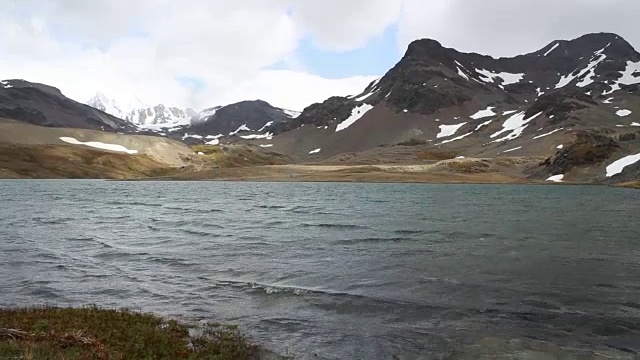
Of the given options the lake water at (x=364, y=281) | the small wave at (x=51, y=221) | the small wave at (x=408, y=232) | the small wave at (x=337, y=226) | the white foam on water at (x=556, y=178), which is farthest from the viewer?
the white foam on water at (x=556, y=178)

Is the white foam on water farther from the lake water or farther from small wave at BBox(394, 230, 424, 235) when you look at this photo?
small wave at BBox(394, 230, 424, 235)

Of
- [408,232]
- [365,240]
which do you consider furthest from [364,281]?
[408,232]

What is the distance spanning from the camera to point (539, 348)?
16.4m

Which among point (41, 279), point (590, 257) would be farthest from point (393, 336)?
point (590, 257)

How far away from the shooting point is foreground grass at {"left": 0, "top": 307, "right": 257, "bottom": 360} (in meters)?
13.2

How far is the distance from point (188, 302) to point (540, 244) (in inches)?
1059

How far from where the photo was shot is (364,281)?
2614cm

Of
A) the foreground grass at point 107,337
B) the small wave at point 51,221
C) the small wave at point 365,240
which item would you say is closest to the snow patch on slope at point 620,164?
the small wave at point 365,240

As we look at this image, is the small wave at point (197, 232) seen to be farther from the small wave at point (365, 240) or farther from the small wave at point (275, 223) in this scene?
the small wave at point (365, 240)

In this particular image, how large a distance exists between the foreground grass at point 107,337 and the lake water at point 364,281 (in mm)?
1584

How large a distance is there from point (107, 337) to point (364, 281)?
13.7m

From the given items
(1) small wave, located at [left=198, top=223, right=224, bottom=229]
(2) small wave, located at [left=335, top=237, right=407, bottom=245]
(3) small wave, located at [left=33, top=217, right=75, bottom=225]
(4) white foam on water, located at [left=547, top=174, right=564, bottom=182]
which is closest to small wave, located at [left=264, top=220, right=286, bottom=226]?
(1) small wave, located at [left=198, top=223, right=224, bottom=229]

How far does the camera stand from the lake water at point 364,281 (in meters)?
17.5

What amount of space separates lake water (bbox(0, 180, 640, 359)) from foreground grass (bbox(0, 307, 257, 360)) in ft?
5.20
